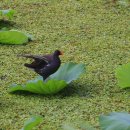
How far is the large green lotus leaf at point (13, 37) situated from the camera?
5.00m

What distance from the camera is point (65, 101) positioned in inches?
144

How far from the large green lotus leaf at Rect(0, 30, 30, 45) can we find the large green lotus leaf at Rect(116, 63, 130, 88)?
4.96 feet

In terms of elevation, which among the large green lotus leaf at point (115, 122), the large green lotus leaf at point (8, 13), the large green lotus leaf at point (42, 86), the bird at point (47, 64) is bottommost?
the large green lotus leaf at point (8, 13)

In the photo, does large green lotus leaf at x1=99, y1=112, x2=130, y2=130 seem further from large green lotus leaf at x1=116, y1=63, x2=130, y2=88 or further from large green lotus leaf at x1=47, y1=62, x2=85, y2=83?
large green lotus leaf at x1=47, y1=62, x2=85, y2=83

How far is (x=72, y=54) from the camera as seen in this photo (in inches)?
191

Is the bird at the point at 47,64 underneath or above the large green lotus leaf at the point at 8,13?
above

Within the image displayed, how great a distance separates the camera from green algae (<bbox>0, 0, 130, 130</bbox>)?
11.4 ft

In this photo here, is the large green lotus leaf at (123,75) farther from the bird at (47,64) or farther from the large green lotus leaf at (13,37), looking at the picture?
the large green lotus leaf at (13,37)

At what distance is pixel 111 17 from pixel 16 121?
3.09 metres

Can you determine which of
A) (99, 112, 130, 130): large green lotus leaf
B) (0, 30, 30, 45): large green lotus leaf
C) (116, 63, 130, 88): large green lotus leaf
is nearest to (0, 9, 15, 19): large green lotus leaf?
(0, 30, 30, 45): large green lotus leaf

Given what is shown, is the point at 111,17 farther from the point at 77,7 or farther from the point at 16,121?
the point at 16,121

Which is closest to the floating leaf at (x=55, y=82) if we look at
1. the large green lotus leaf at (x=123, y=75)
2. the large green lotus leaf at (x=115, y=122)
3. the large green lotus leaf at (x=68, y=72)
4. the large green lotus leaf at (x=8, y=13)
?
the large green lotus leaf at (x=68, y=72)

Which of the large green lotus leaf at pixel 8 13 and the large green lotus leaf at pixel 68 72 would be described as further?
the large green lotus leaf at pixel 8 13

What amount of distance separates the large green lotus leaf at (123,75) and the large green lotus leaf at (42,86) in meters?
0.39
